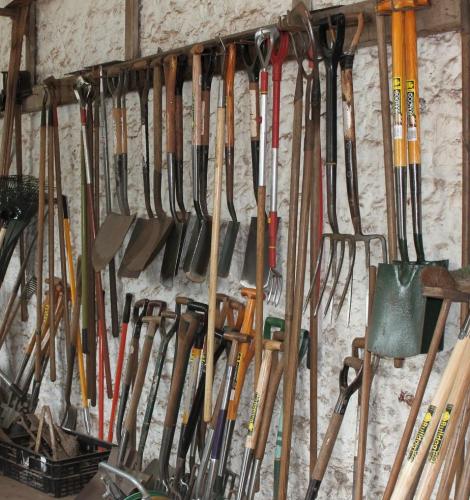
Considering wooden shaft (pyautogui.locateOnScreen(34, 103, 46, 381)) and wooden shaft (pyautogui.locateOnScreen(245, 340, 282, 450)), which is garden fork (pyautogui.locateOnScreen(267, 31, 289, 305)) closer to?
wooden shaft (pyautogui.locateOnScreen(245, 340, 282, 450))

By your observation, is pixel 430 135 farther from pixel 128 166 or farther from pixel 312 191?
pixel 128 166

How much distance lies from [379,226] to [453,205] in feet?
0.95

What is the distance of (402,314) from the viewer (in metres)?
2.34

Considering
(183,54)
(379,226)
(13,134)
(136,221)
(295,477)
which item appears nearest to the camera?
(379,226)

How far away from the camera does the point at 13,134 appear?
14.7ft

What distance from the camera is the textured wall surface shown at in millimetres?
2494

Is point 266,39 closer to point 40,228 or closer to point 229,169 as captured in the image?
point 229,169

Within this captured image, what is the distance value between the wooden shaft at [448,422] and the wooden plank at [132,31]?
2226 millimetres

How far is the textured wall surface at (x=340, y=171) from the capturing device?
2.49 meters

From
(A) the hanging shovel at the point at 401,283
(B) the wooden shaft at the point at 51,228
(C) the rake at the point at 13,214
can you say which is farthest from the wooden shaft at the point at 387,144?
(C) the rake at the point at 13,214

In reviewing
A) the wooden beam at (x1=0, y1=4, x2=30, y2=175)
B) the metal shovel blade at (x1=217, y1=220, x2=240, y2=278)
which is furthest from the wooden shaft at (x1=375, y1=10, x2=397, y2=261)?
the wooden beam at (x1=0, y1=4, x2=30, y2=175)

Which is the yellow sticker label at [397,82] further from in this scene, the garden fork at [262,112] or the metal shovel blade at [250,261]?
the metal shovel blade at [250,261]

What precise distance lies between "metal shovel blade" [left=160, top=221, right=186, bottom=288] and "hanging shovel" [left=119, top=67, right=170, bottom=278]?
3cm

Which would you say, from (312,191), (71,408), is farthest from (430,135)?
(71,408)
